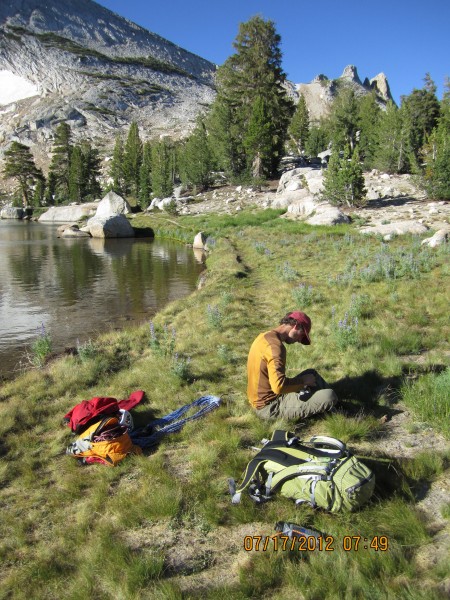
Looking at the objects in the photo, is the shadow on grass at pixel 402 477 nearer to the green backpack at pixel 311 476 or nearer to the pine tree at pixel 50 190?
the green backpack at pixel 311 476

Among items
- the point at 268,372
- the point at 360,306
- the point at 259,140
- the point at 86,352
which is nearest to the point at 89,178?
the point at 259,140

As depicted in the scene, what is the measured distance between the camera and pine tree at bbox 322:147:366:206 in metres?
26.7

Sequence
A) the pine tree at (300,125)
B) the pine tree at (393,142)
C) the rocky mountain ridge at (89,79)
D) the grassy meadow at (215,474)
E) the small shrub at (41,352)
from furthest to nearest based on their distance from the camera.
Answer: the rocky mountain ridge at (89,79), the pine tree at (300,125), the pine tree at (393,142), the small shrub at (41,352), the grassy meadow at (215,474)

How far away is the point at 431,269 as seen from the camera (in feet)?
39.4

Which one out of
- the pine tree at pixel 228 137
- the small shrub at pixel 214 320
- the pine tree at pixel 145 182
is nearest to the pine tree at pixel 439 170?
the small shrub at pixel 214 320

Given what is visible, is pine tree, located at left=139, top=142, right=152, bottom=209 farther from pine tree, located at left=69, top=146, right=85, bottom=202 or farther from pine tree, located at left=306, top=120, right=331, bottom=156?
pine tree, located at left=306, top=120, right=331, bottom=156

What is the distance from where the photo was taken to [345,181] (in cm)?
2758

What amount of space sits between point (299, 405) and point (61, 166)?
290 ft

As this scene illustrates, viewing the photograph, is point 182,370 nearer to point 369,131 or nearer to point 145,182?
point 369,131

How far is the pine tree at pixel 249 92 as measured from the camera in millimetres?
49094

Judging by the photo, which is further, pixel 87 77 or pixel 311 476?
pixel 87 77

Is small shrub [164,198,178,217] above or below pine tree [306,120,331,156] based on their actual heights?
below

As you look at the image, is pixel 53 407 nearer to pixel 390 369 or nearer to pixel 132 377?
pixel 132 377

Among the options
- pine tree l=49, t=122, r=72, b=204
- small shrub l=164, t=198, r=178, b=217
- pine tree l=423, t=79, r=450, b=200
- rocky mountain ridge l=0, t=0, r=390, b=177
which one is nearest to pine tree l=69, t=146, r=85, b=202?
pine tree l=49, t=122, r=72, b=204
